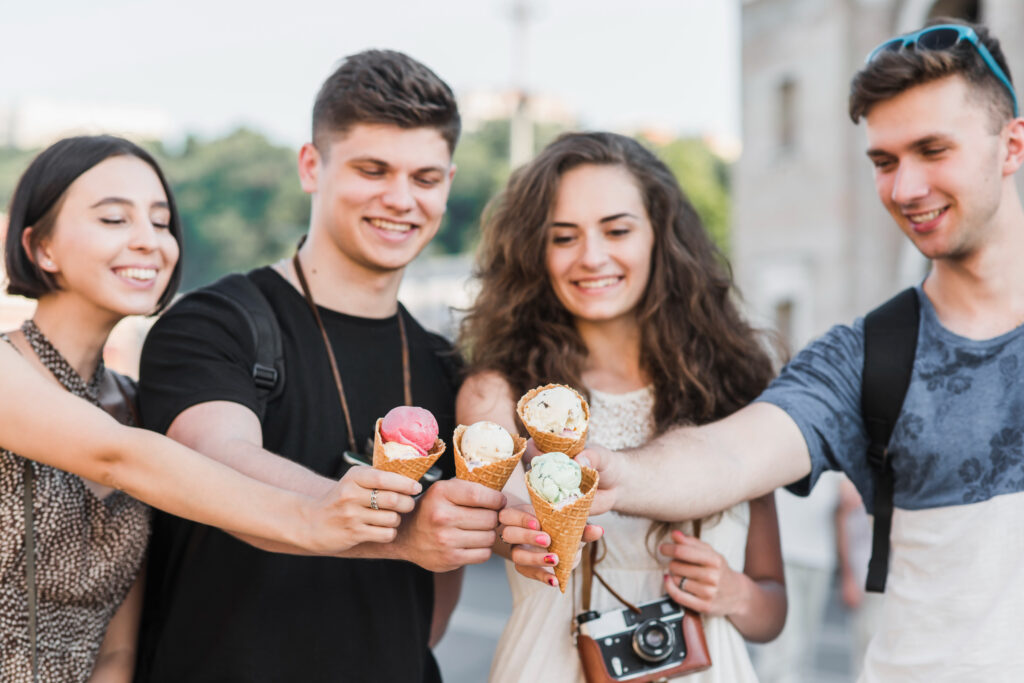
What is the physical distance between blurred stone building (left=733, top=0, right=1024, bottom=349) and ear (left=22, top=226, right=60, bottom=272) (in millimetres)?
13193

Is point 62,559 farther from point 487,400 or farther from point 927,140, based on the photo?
point 927,140

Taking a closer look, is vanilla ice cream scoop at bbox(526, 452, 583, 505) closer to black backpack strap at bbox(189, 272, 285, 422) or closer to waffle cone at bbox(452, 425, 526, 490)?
waffle cone at bbox(452, 425, 526, 490)

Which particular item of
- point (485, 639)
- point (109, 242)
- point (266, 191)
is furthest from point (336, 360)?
point (266, 191)

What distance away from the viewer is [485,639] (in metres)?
13.1

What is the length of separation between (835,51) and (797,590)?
1031cm

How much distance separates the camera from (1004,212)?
2.96 metres

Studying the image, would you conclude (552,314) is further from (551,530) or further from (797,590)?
(797,590)

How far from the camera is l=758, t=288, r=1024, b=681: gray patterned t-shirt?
268 centimetres

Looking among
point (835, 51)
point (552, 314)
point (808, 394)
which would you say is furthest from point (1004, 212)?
point (835, 51)

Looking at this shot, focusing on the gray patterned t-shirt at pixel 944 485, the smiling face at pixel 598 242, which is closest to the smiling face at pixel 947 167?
the gray patterned t-shirt at pixel 944 485

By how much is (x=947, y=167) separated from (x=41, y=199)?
2736mm

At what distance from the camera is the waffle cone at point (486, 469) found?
7.02ft

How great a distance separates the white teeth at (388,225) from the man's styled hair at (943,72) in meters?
1.58

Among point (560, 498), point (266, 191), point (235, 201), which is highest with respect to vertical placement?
point (266, 191)
